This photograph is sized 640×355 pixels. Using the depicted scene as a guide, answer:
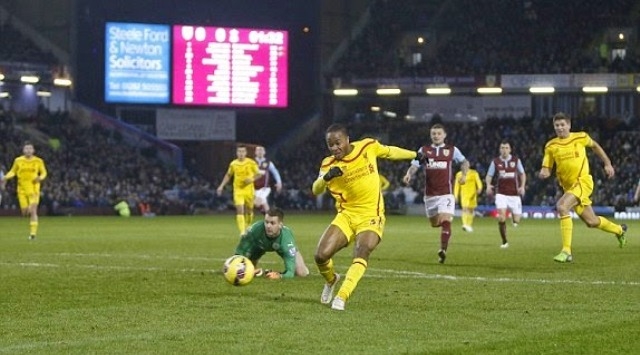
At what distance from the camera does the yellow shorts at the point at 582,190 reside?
20125 millimetres

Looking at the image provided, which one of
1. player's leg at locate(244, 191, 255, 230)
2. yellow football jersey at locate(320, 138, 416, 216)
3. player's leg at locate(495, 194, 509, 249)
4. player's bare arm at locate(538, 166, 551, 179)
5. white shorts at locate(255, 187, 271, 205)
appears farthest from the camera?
white shorts at locate(255, 187, 271, 205)

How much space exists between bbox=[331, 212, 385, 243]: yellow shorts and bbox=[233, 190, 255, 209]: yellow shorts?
1786 cm

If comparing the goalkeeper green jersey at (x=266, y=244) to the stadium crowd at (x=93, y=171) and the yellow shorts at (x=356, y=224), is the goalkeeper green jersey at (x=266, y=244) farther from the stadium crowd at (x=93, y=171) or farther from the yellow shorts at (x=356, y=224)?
the stadium crowd at (x=93, y=171)

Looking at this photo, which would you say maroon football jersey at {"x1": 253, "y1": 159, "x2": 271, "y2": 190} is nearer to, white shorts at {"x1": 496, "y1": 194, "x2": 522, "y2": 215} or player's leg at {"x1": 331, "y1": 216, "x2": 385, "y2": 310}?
white shorts at {"x1": 496, "y1": 194, "x2": 522, "y2": 215}

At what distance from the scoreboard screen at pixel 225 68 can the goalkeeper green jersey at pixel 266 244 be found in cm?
3830

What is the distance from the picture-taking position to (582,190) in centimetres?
2017

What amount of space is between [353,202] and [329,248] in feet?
2.06

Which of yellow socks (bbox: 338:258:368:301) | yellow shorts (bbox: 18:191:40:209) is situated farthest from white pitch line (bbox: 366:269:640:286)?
yellow shorts (bbox: 18:191:40:209)

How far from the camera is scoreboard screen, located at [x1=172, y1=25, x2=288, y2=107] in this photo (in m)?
54.3

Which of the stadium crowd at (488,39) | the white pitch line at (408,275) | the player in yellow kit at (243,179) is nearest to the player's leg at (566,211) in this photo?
the white pitch line at (408,275)

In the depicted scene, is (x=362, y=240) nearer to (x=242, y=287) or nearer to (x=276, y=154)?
(x=242, y=287)

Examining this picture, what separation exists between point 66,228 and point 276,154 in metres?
29.5

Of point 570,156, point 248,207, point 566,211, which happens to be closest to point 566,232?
point 566,211

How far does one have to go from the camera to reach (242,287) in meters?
15.1
